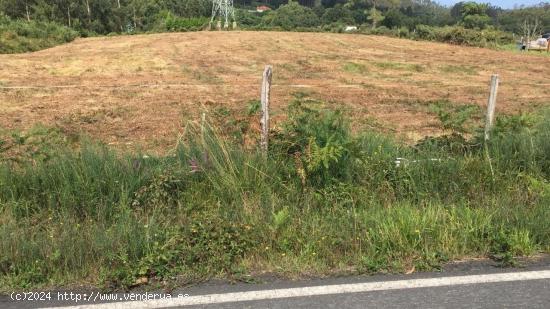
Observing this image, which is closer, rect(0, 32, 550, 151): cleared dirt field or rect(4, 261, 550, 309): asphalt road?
rect(4, 261, 550, 309): asphalt road

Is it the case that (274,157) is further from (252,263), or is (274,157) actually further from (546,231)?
(546,231)

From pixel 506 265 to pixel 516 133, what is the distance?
8.38ft

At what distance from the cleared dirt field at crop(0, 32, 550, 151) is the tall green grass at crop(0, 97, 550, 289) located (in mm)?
1515

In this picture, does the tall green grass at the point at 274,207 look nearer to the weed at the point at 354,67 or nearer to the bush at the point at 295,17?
the weed at the point at 354,67

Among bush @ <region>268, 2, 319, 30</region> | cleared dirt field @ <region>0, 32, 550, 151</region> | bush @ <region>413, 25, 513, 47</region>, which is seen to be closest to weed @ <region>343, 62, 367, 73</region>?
cleared dirt field @ <region>0, 32, 550, 151</region>

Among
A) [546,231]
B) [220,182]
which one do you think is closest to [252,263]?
[220,182]

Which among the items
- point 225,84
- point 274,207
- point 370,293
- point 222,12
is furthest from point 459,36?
point 370,293

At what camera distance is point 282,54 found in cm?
2462

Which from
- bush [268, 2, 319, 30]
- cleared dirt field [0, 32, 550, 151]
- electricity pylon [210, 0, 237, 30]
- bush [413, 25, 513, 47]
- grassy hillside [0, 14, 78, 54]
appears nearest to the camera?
cleared dirt field [0, 32, 550, 151]

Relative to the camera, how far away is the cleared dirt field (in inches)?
400

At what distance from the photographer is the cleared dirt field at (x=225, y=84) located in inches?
400

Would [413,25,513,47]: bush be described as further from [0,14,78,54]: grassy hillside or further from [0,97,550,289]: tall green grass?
[0,97,550,289]: tall green grass

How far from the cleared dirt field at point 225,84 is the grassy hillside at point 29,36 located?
14.0 ft

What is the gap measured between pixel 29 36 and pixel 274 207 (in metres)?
29.3
